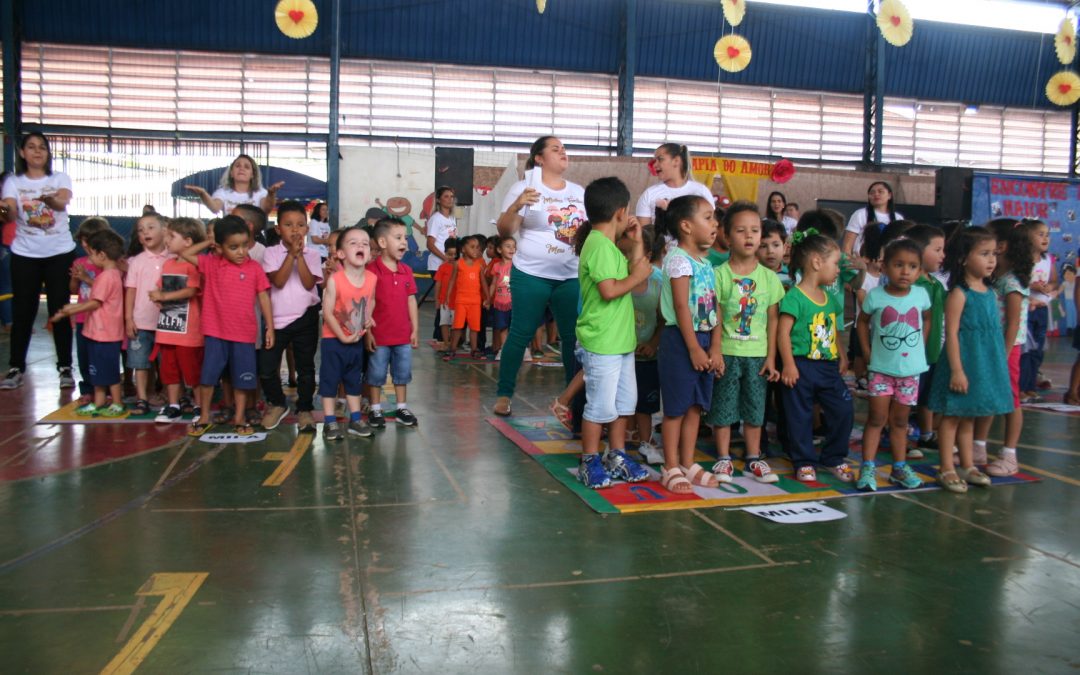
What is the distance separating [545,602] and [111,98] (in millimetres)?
17273

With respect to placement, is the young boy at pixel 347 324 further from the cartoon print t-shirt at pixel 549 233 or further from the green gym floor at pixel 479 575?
the cartoon print t-shirt at pixel 549 233

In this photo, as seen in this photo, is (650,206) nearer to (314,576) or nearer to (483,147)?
(314,576)

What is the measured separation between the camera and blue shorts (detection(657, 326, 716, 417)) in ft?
13.1

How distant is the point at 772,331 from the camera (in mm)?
4180

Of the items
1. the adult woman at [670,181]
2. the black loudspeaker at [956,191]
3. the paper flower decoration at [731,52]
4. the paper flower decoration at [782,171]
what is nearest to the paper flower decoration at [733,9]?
the paper flower decoration at [731,52]

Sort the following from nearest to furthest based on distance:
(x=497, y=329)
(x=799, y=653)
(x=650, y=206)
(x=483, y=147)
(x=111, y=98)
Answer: (x=799, y=653) → (x=650, y=206) → (x=497, y=329) → (x=111, y=98) → (x=483, y=147)

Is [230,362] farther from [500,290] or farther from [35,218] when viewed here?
[500,290]

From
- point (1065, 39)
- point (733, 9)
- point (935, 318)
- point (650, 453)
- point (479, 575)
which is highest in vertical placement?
point (733, 9)

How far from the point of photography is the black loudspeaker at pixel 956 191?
11805 millimetres

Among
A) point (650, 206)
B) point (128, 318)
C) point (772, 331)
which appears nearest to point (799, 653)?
point (772, 331)

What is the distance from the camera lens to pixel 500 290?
8.77 m

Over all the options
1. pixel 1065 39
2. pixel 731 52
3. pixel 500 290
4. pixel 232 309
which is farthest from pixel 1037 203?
pixel 232 309

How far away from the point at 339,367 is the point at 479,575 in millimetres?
2402

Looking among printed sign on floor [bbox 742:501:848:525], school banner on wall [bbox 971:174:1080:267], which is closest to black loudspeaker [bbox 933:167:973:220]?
school banner on wall [bbox 971:174:1080:267]
